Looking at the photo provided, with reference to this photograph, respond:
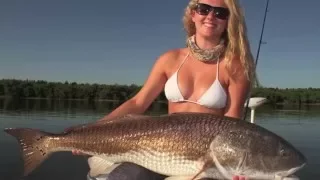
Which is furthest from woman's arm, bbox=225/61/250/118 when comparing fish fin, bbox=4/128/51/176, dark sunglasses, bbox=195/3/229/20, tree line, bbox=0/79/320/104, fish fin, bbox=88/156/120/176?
tree line, bbox=0/79/320/104

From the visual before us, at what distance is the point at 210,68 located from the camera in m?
5.32

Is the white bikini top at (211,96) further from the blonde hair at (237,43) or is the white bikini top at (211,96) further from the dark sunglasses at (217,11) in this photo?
the dark sunglasses at (217,11)

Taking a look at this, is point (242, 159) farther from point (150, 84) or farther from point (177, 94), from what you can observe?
point (150, 84)

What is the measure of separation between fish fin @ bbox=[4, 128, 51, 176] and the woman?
0.76m

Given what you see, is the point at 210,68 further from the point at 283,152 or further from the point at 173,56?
the point at 283,152

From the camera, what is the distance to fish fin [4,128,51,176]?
4594 mm

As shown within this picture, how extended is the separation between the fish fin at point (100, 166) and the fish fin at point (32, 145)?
0.44m

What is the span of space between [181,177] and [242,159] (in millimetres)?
555

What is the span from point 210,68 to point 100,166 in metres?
1.61

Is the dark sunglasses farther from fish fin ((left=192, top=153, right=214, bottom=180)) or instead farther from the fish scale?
fish fin ((left=192, top=153, right=214, bottom=180))

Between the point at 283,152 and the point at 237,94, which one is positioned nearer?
the point at 283,152

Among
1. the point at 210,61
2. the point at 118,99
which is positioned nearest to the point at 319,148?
the point at 210,61

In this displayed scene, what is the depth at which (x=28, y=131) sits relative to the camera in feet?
15.1

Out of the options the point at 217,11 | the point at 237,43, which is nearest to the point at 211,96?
the point at 237,43
